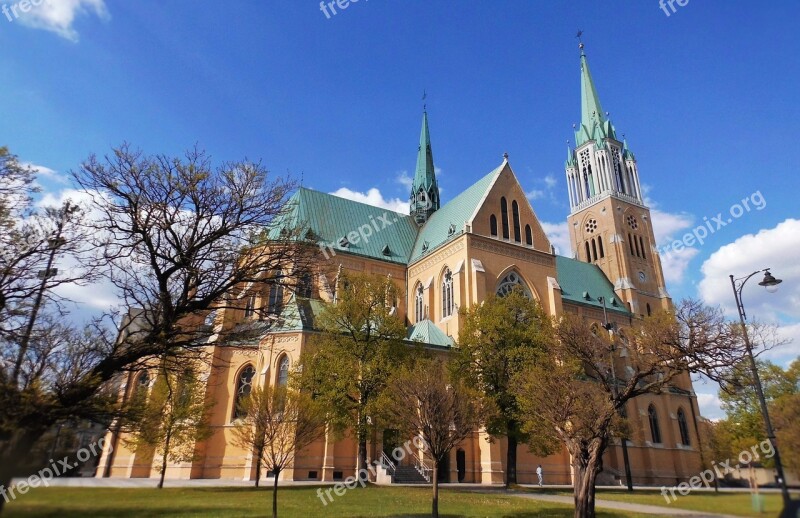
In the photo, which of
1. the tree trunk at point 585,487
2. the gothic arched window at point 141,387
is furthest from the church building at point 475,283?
the tree trunk at point 585,487

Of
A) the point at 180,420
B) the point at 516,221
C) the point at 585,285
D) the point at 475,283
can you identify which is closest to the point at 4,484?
the point at 180,420

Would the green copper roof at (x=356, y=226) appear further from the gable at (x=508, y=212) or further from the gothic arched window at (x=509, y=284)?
the gothic arched window at (x=509, y=284)

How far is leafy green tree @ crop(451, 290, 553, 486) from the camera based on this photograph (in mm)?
26578

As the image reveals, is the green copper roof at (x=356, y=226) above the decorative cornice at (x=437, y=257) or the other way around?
above

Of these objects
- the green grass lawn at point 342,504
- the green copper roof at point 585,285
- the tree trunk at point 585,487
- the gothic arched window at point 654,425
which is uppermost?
the green copper roof at point 585,285

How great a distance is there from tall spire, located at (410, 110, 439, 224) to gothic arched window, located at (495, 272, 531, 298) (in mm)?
13975

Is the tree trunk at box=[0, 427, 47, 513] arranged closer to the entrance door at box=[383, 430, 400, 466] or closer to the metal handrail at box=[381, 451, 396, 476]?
the entrance door at box=[383, 430, 400, 466]

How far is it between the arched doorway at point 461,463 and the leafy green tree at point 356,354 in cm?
723

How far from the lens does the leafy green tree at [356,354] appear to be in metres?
24.2

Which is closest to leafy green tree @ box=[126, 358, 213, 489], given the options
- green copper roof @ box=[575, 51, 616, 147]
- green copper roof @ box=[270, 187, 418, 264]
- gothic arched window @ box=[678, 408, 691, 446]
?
green copper roof @ box=[270, 187, 418, 264]

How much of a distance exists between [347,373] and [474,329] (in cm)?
854

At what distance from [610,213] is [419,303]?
30762 mm

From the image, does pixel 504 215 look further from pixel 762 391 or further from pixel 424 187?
pixel 762 391

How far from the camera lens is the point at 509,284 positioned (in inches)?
1505
